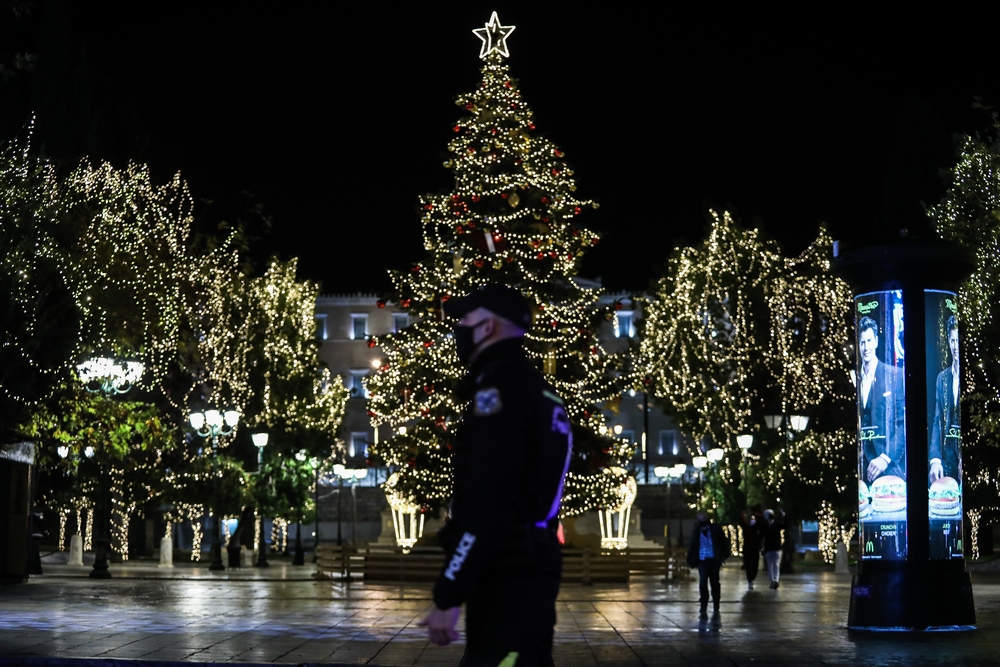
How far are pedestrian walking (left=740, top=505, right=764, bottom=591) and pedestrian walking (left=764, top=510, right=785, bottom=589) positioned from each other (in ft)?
0.80

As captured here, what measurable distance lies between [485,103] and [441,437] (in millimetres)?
7633

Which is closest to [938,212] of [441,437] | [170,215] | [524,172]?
[524,172]

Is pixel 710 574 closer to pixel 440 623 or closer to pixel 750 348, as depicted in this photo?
pixel 440 623

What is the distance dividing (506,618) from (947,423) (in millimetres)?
12817

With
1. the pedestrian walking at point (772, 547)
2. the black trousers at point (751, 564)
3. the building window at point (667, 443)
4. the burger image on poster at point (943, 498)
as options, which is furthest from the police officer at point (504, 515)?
the building window at point (667, 443)

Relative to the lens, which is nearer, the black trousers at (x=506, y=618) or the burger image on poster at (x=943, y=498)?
A: the black trousers at (x=506, y=618)

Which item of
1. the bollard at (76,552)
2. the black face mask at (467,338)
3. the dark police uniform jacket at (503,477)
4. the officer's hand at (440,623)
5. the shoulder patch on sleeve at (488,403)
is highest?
the black face mask at (467,338)

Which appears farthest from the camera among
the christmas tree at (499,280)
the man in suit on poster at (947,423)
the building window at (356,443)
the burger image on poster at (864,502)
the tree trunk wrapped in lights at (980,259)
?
the building window at (356,443)

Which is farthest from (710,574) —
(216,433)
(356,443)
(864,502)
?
(356,443)

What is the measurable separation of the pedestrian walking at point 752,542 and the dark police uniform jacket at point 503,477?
2688 cm

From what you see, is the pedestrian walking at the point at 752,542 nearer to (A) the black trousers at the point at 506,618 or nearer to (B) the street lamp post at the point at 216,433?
(B) the street lamp post at the point at 216,433

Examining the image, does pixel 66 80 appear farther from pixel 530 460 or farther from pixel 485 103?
pixel 530 460

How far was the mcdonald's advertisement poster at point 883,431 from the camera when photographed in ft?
56.8

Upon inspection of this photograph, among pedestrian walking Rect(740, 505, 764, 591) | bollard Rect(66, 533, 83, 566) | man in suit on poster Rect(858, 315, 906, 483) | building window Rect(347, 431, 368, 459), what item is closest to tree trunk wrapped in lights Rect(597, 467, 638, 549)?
pedestrian walking Rect(740, 505, 764, 591)
